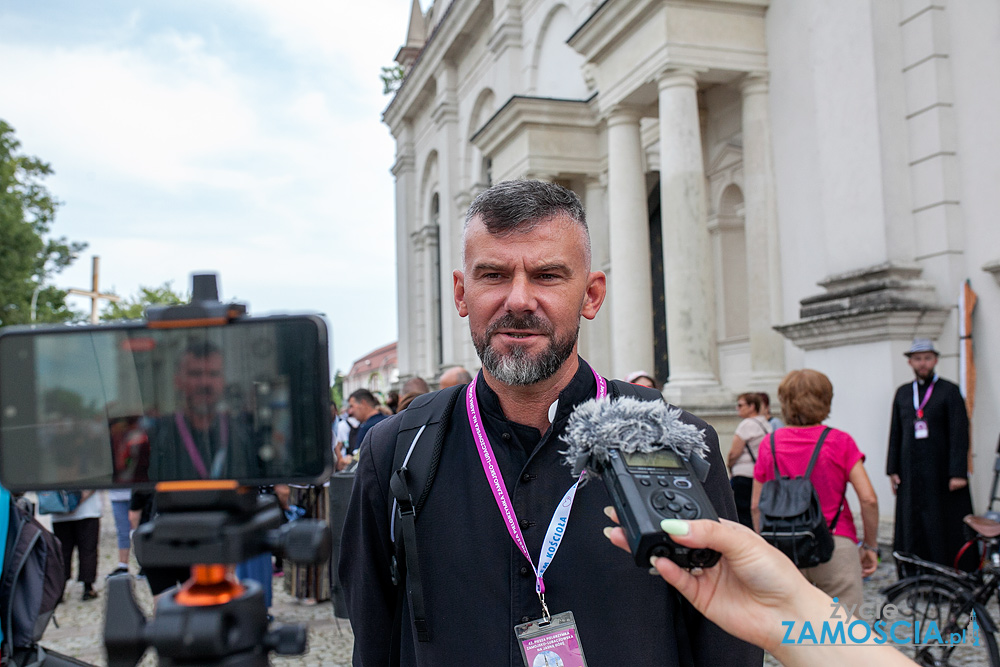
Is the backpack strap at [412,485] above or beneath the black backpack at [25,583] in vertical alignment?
above

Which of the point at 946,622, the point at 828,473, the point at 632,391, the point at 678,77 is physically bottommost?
the point at 946,622

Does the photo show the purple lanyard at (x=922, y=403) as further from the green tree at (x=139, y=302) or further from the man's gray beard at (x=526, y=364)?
the green tree at (x=139, y=302)

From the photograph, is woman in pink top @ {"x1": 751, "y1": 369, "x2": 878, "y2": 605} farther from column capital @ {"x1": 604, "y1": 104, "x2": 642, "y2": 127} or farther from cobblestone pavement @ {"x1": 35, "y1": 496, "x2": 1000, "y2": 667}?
column capital @ {"x1": 604, "y1": 104, "x2": 642, "y2": 127}

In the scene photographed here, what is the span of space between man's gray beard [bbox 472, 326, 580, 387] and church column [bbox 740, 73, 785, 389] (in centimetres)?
864

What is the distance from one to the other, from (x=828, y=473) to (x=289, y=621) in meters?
4.44

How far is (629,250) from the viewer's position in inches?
446

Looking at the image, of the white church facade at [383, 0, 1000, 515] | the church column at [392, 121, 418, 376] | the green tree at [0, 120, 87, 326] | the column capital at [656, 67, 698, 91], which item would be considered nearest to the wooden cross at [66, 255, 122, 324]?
the green tree at [0, 120, 87, 326]

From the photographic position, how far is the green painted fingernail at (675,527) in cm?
116

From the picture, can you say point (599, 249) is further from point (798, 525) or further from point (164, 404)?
point (164, 404)

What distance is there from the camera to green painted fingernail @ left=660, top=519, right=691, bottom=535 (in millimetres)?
1157

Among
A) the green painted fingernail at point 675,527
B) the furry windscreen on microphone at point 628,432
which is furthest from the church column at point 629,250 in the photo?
the green painted fingernail at point 675,527

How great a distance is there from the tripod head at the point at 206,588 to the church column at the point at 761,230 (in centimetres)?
967

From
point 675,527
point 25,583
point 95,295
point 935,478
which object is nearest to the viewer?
point 675,527

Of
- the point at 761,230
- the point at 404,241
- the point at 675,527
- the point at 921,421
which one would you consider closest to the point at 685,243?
the point at 761,230
